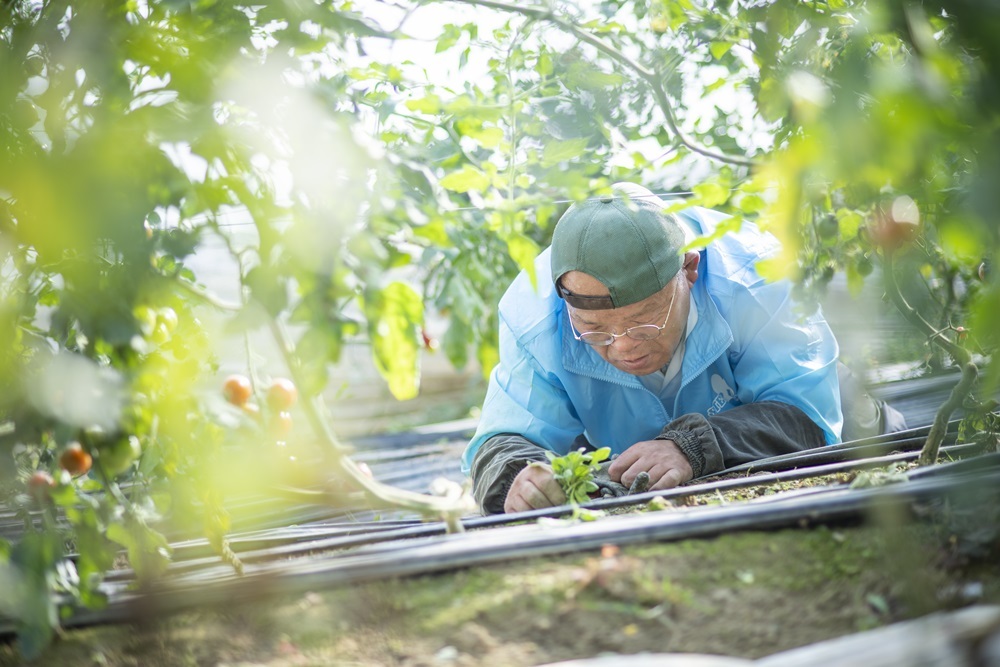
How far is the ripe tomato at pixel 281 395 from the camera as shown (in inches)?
76.1

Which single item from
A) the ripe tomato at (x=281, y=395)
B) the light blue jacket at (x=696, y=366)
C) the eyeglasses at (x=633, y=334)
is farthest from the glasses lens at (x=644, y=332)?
the ripe tomato at (x=281, y=395)

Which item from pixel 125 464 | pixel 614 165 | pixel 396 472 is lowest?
pixel 396 472

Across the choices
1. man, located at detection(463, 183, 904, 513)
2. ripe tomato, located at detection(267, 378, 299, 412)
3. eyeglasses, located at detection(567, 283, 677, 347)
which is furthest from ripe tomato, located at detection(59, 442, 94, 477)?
eyeglasses, located at detection(567, 283, 677, 347)

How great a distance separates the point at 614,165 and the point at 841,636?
97cm

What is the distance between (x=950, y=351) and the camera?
1603mm

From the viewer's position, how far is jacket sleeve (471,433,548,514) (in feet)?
7.38

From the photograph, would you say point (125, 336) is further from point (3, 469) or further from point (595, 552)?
point (595, 552)

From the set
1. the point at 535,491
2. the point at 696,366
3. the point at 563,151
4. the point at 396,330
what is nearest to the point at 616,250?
the point at 696,366

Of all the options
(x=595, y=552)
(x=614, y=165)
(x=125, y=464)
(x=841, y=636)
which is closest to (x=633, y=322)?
(x=614, y=165)

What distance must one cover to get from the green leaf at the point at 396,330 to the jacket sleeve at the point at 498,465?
1134 mm

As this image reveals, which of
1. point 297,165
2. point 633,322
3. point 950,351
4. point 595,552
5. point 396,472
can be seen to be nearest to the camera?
point 297,165

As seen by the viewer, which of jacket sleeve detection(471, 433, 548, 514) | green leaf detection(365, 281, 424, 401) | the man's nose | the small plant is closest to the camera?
green leaf detection(365, 281, 424, 401)

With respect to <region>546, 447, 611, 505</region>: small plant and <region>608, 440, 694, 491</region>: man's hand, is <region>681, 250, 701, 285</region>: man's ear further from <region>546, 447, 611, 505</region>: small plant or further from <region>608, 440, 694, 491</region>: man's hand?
<region>546, 447, 611, 505</region>: small plant

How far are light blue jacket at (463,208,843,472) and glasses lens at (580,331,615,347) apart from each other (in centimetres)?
12
